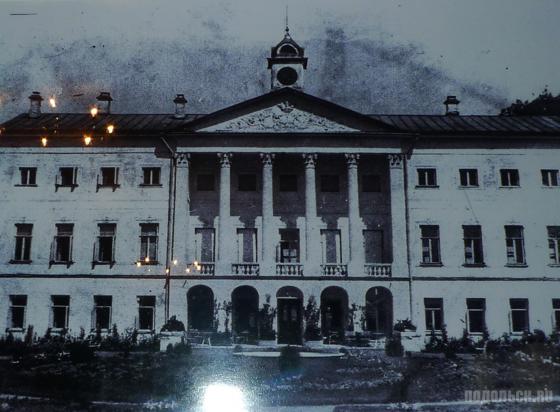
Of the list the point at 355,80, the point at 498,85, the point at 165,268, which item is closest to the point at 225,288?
the point at 165,268

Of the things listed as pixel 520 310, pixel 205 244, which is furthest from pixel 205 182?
pixel 520 310

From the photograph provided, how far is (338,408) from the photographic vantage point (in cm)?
1033

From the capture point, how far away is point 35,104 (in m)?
12.8

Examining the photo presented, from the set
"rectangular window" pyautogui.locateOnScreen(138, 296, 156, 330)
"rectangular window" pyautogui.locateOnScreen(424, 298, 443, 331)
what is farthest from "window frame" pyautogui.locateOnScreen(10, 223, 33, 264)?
"rectangular window" pyautogui.locateOnScreen(424, 298, 443, 331)

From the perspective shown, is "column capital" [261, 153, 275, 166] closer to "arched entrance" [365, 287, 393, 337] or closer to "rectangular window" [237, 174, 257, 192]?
"rectangular window" [237, 174, 257, 192]

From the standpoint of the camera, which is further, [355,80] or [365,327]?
[365,327]

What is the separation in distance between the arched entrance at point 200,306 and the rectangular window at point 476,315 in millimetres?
7139

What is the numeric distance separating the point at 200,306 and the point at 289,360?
15.3ft

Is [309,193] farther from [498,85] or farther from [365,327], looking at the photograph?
[498,85]

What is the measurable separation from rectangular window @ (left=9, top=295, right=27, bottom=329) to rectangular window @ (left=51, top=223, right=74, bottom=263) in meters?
1.41

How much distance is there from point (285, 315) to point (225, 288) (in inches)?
80.0

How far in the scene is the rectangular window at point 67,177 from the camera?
14695 mm

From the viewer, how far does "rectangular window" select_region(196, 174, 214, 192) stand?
56.9ft

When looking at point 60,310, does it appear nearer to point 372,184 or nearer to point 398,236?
point 398,236
